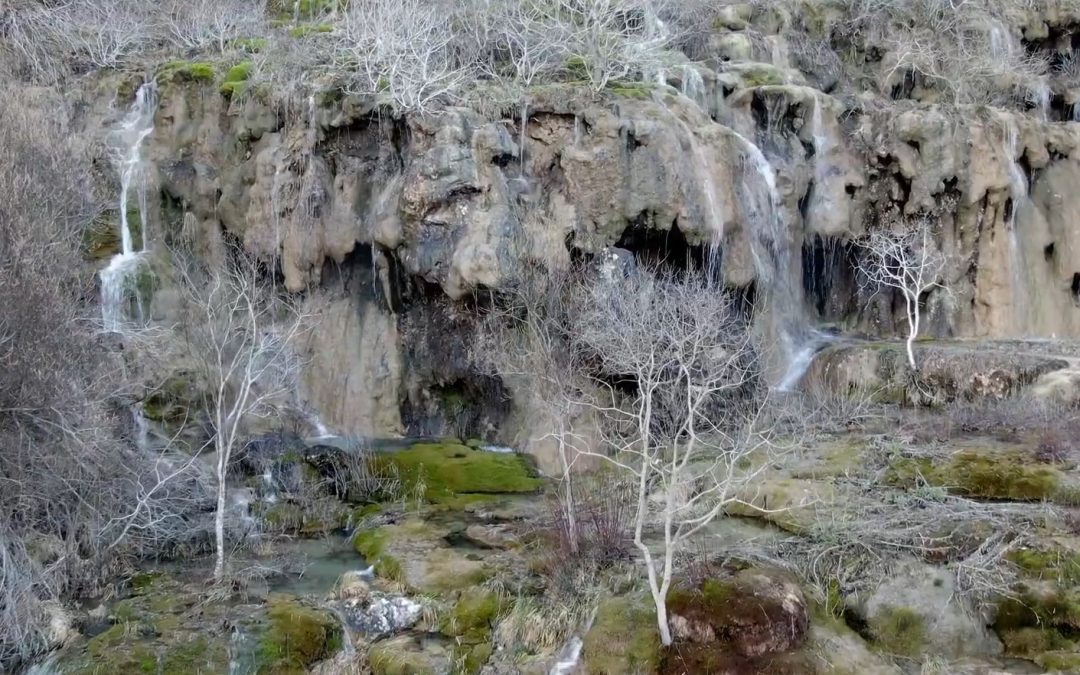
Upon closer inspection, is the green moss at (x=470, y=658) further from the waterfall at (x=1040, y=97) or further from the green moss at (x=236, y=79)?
the waterfall at (x=1040, y=97)

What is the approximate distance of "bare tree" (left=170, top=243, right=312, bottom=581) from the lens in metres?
13.5

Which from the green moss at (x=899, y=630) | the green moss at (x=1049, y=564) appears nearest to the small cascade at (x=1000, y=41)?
the green moss at (x=1049, y=564)

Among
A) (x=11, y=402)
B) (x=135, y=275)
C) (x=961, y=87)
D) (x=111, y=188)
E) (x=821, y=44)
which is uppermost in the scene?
(x=821, y=44)

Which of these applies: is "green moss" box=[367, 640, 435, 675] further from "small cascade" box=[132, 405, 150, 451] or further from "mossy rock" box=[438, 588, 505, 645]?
"small cascade" box=[132, 405, 150, 451]

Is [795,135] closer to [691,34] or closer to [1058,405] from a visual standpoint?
[691,34]

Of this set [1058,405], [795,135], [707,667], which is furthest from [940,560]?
[795,135]

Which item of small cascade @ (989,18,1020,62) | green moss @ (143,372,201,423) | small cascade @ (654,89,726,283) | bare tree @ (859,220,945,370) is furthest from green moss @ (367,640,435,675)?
small cascade @ (989,18,1020,62)

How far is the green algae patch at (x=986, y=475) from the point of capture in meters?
13.0

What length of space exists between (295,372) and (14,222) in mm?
6907

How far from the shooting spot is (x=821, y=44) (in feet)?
88.0

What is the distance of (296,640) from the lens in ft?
34.0

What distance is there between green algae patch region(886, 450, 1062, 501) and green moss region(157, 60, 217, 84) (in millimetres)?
16225

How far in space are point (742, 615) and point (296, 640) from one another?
15.9 feet

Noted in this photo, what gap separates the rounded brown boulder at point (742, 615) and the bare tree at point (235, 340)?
20.3 feet
